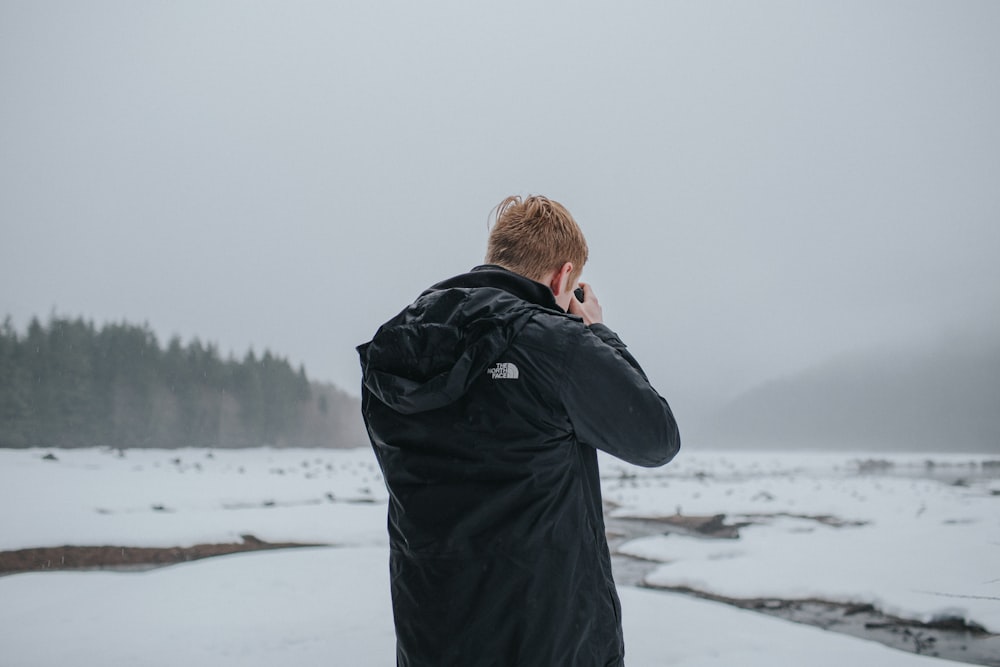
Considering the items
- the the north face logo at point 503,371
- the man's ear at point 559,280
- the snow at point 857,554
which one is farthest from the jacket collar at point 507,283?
the snow at point 857,554

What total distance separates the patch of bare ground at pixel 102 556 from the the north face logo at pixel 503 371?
10008mm

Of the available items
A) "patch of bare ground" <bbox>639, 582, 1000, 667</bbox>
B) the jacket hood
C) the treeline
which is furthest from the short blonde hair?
the treeline

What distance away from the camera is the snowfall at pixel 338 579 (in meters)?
4.98

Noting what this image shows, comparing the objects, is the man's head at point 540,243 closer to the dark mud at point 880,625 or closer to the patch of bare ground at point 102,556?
the dark mud at point 880,625

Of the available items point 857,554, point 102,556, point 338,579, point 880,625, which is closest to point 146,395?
point 102,556

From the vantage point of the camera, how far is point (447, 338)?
141cm

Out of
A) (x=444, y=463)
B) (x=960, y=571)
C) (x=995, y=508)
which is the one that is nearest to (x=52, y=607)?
(x=444, y=463)

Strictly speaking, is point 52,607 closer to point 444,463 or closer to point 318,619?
point 318,619

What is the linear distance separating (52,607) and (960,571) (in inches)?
443

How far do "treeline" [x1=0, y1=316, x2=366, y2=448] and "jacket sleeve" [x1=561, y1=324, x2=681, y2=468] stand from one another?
1393 inches

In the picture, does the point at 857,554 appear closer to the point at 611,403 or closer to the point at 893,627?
the point at 893,627

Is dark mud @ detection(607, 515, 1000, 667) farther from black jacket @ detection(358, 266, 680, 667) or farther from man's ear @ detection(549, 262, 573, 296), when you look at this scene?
man's ear @ detection(549, 262, 573, 296)

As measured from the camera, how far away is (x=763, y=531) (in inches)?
518

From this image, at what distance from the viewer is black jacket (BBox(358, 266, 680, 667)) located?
4.50 feet
